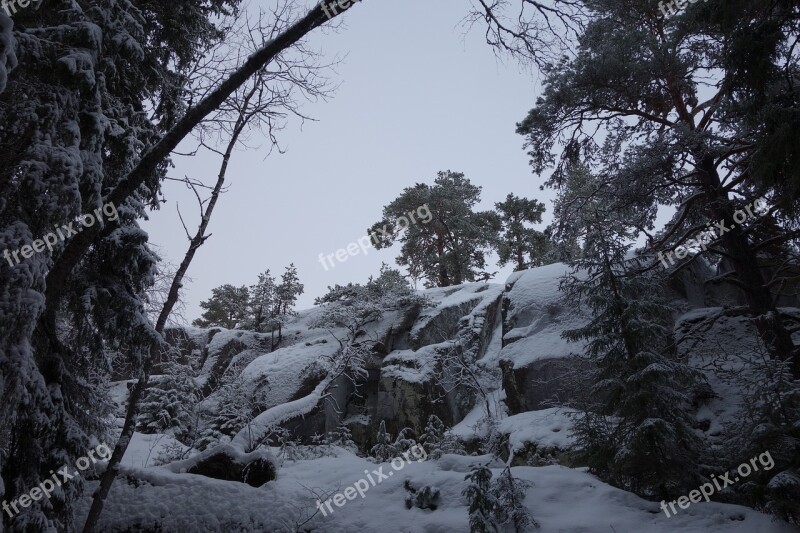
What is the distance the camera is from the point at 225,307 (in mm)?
35344

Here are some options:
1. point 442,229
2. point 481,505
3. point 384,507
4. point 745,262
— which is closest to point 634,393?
point 481,505

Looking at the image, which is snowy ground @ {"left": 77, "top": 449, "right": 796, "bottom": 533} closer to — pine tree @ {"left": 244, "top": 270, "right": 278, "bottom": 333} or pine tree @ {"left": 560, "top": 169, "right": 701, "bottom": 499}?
pine tree @ {"left": 560, "top": 169, "right": 701, "bottom": 499}

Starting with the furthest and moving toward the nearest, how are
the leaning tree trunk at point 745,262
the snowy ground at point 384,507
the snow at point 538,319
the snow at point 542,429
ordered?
the snow at point 538,319, the snow at point 542,429, the leaning tree trunk at point 745,262, the snowy ground at point 384,507

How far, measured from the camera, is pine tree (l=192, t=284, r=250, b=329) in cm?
3522

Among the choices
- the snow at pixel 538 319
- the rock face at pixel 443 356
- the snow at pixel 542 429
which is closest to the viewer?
the snow at pixel 542 429

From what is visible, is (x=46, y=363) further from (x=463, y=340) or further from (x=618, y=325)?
(x=463, y=340)

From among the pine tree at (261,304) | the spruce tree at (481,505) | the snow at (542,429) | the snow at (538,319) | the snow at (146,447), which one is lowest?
the snow at (542,429)

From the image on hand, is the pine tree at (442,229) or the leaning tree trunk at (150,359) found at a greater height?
→ the pine tree at (442,229)

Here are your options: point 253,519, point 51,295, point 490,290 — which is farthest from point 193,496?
point 490,290

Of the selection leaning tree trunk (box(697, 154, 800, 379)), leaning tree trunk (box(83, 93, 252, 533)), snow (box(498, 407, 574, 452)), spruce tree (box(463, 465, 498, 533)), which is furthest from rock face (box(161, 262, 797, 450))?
leaning tree trunk (box(83, 93, 252, 533))

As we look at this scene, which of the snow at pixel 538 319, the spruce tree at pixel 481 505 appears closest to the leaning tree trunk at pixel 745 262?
the snow at pixel 538 319

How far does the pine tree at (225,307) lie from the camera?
116ft

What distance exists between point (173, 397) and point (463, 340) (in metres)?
10.9

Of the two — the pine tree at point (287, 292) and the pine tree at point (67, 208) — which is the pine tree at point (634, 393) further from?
the pine tree at point (287, 292)
